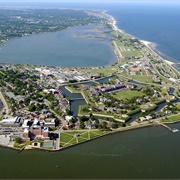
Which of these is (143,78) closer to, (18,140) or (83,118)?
(83,118)

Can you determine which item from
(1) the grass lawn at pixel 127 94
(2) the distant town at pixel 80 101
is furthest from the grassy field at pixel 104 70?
(1) the grass lawn at pixel 127 94

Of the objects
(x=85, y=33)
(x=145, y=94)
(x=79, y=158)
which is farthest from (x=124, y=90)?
(x=85, y=33)

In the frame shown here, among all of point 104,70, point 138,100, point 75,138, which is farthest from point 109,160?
point 104,70

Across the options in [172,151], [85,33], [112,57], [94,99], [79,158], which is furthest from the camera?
[85,33]

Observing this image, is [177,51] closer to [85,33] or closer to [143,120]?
[85,33]

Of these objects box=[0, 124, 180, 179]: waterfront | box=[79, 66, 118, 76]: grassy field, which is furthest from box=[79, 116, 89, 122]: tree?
box=[79, 66, 118, 76]: grassy field

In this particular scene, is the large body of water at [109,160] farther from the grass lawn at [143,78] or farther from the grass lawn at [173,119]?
the grass lawn at [143,78]
